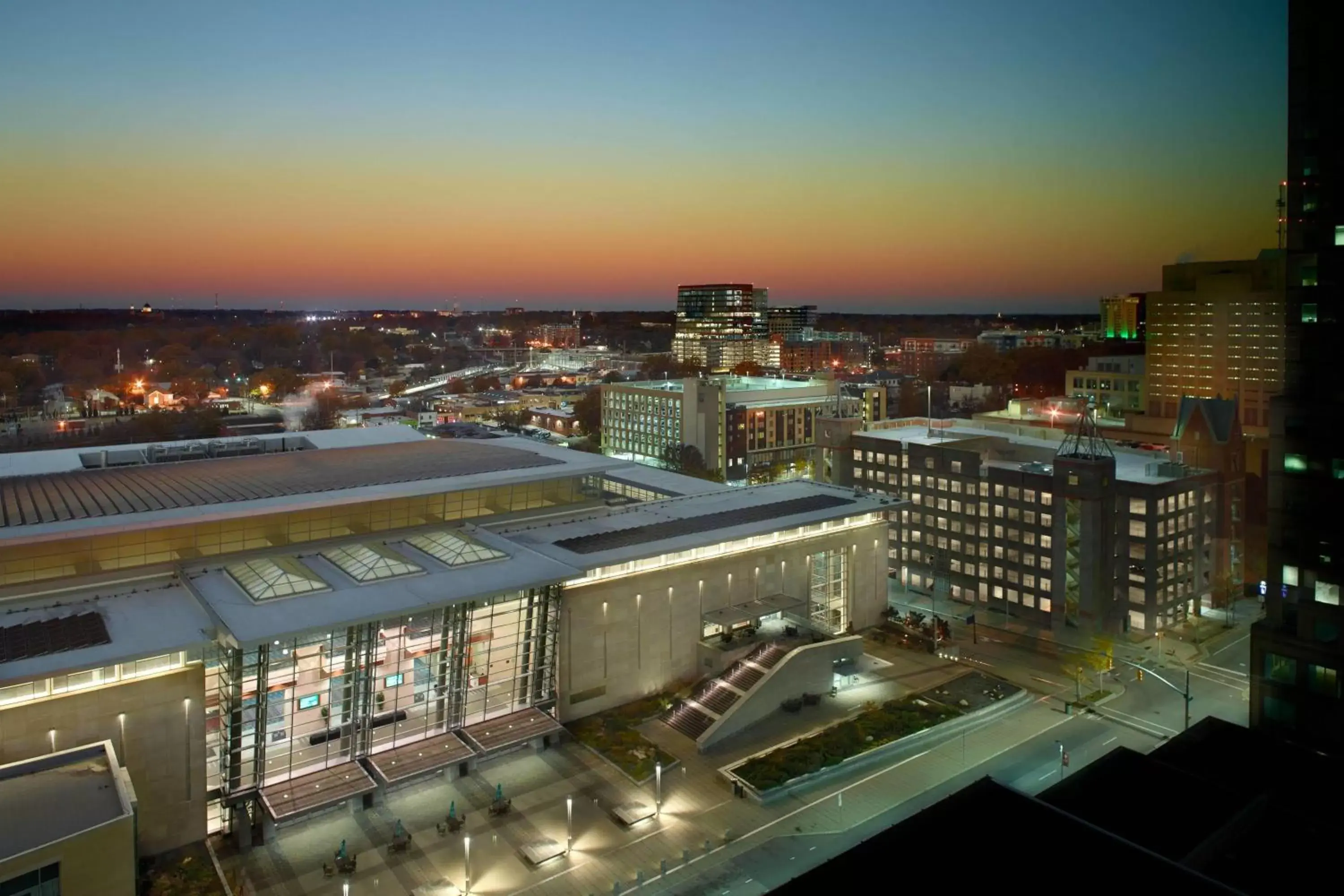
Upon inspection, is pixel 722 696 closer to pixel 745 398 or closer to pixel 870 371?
pixel 745 398

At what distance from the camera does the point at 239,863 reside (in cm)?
2780

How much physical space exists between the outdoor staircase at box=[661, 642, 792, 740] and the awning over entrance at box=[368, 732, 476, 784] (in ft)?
28.3

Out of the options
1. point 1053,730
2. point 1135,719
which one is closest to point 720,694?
point 1053,730

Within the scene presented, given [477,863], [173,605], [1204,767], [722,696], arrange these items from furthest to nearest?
[722,696], [173,605], [477,863], [1204,767]

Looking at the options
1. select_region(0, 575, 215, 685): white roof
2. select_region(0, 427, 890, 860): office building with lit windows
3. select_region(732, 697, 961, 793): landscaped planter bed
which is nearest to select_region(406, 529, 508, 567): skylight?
select_region(0, 427, 890, 860): office building with lit windows

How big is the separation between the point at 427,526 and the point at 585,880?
22.1 metres

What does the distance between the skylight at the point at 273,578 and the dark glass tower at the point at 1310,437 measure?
32593 mm

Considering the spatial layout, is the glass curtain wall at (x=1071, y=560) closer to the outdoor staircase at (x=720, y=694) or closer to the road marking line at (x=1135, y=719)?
the road marking line at (x=1135, y=719)

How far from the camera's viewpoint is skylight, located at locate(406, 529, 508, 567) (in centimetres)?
3728

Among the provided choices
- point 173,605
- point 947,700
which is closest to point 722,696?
point 947,700

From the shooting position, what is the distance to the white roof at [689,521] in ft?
131

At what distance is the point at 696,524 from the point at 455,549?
471 inches

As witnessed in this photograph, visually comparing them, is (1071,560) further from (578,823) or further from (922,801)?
(578,823)

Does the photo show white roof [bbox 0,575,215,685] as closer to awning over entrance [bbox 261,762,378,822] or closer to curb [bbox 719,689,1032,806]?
awning over entrance [bbox 261,762,378,822]
